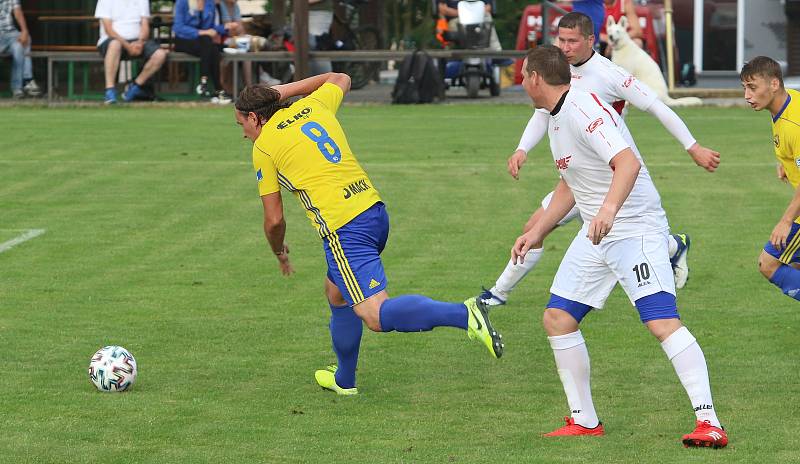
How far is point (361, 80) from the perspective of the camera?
1081 inches

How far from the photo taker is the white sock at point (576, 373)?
22.3 ft

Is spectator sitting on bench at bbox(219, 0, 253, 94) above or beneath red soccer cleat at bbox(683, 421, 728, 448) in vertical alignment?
above

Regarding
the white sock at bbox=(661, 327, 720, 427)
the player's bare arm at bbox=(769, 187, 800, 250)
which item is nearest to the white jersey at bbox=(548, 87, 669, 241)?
→ the white sock at bbox=(661, 327, 720, 427)

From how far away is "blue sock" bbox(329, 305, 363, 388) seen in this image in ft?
25.8

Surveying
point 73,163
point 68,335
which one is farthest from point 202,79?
point 68,335

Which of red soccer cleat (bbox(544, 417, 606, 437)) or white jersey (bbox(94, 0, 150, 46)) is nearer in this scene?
red soccer cleat (bbox(544, 417, 606, 437))

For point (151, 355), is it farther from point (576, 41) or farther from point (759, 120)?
point (759, 120)

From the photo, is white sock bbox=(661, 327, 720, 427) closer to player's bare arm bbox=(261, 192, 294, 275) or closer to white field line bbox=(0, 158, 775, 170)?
player's bare arm bbox=(261, 192, 294, 275)

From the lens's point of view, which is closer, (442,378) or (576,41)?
(442,378)

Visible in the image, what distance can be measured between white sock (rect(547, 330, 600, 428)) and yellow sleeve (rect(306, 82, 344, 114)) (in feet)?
6.66

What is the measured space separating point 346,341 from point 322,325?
1815 millimetres

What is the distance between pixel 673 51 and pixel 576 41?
61.5ft

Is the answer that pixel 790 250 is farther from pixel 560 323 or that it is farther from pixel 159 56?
pixel 159 56

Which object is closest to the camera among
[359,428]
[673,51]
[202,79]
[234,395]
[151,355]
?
[359,428]
